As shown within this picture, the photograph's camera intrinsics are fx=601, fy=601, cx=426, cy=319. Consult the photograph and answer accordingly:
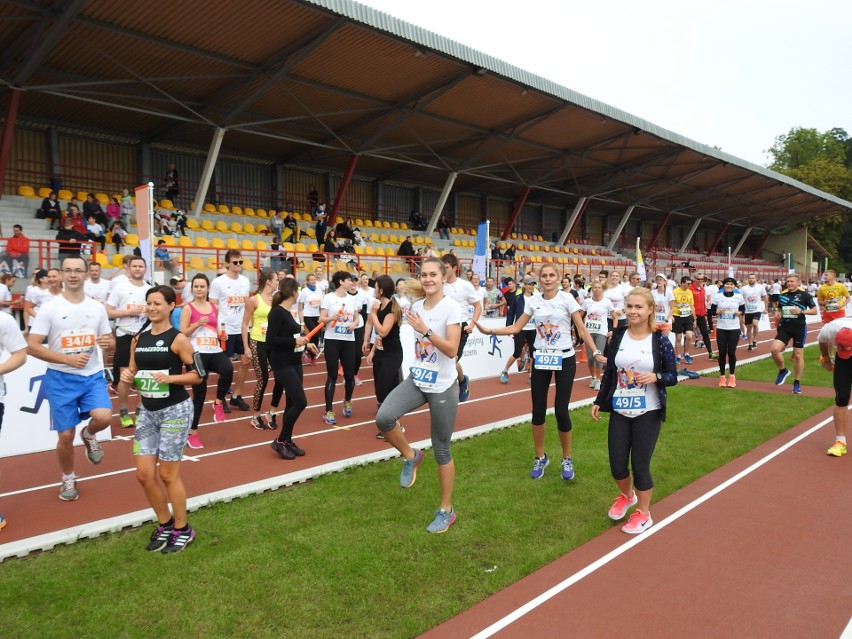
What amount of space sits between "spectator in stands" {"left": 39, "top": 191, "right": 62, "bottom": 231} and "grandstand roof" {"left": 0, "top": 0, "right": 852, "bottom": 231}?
2974 millimetres

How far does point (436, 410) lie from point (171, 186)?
67.2ft

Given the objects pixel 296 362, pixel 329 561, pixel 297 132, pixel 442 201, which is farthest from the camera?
pixel 442 201

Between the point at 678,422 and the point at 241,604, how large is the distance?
6698 mm

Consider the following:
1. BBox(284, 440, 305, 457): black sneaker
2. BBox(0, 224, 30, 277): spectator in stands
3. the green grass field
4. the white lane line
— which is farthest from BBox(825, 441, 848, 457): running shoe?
BBox(0, 224, 30, 277): spectator in stands

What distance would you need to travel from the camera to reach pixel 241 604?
375cm

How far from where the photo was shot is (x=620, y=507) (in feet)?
16.8

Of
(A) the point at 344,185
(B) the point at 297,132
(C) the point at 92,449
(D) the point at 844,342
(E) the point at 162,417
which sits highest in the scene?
(B) the point at 297,132

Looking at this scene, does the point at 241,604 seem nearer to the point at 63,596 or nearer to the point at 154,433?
the point at 63,596

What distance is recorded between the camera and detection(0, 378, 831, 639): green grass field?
11.8 feet

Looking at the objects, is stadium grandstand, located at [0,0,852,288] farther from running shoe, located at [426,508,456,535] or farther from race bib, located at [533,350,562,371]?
running shoe, located at [426,508,456,535]

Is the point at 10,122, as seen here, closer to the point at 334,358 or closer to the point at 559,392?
the point at 334,358

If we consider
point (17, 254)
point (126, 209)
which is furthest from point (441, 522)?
point (126, 209)

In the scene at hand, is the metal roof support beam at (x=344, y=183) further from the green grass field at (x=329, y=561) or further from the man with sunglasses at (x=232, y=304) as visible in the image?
the green grass field at (x=329, y=561)

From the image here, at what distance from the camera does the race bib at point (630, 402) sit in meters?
4.77
